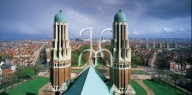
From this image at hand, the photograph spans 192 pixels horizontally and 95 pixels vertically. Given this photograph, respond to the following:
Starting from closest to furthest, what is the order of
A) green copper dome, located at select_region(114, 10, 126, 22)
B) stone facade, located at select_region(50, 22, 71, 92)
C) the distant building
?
1. green copper dome, located at select_region(114, 10, 126, 22)
2. stone facade, located at select_region(50, 22, 71, 92)
3. the distant building

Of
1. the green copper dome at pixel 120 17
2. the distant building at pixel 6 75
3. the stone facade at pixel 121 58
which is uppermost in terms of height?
the green copper dome at pixel 120 17

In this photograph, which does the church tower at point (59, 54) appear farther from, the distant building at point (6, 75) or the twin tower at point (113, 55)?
the distant building at point (6, 75)

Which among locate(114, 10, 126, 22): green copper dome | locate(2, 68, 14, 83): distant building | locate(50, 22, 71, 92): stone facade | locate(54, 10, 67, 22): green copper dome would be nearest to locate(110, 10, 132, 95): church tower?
locate(114, 10, 126, 22): green copper dome

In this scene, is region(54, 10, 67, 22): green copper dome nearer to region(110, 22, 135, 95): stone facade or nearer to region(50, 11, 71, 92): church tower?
region(50, 11, 71, 92): church tower

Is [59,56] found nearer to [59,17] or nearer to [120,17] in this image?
[59,17]

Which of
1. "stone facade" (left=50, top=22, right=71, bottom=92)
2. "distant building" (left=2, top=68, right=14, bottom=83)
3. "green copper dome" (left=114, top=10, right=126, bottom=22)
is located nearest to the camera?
"green copper dome" (left=114, top=10, right=126, bottom=22)

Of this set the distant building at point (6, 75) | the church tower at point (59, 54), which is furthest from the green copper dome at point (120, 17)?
the distant building at point (6, 75)

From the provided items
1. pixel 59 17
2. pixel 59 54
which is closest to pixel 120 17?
pixel 59 17

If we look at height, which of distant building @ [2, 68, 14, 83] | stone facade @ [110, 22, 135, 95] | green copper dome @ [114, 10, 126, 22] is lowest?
distant building @ [2, 68, 14, 83]
